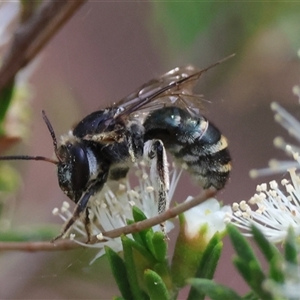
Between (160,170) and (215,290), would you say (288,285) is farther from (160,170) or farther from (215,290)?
(160,170)

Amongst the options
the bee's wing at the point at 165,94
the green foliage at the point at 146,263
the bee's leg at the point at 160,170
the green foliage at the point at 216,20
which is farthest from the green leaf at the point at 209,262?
the green foliage at the point at 216,20

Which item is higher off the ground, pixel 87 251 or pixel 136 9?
pixel 136 9

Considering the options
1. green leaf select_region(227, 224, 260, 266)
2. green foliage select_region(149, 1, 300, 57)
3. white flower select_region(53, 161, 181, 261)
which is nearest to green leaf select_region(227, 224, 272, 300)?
green leaf select_region(227, 224, 260, 266)

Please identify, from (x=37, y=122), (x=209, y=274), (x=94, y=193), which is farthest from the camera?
(x=37, y=122)

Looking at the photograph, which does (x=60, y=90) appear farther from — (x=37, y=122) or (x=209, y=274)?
(x=209, y=274)

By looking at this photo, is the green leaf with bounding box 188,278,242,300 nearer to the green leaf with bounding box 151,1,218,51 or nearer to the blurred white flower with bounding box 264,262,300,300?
the blurred white flower with bounding box 264,262,300,300

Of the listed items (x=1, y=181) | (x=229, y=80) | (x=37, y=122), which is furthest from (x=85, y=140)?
(x=229, y=80)
